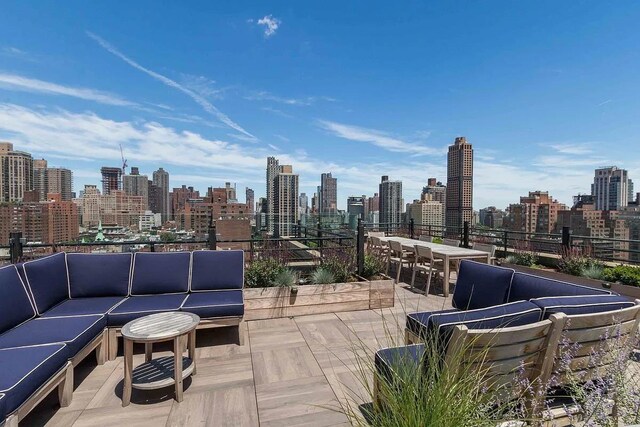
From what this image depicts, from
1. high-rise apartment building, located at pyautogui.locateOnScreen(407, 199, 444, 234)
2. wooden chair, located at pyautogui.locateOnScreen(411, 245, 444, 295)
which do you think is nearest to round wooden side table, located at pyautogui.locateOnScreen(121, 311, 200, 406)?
wooden chair, located at pyautogui.locateOnScreen(411, 245, 444, 295)

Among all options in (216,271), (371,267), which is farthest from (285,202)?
(216,271)

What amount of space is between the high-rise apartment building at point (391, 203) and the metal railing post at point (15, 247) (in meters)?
7.84

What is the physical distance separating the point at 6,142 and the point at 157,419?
15609 millimetres

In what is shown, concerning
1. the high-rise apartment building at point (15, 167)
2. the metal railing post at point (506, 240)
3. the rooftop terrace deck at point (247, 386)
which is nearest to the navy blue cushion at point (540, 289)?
the rooftop terrace deck at point (247, 386)

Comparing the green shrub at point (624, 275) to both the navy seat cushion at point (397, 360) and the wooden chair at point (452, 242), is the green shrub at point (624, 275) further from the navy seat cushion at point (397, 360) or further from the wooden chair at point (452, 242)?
the navy seat cushion at point (397, 360)

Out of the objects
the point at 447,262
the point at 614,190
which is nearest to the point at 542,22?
the point at 447,262

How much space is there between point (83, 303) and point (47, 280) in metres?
0.39

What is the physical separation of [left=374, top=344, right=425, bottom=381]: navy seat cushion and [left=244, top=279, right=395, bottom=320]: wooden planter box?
6.81 ft

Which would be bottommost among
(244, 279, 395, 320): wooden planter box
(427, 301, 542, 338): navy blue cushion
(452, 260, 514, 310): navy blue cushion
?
(244, 279, 395, 320): wooden planter box

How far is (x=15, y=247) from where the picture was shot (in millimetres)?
3695

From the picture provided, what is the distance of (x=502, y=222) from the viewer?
24.7ft

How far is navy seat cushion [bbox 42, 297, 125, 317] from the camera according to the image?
268 centimetres

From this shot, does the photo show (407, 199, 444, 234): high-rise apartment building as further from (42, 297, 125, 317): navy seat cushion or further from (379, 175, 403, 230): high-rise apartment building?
(42, 297, 125, 317): navy seat cushion

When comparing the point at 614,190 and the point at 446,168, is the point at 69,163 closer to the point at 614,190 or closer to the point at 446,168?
the point at 446,168
